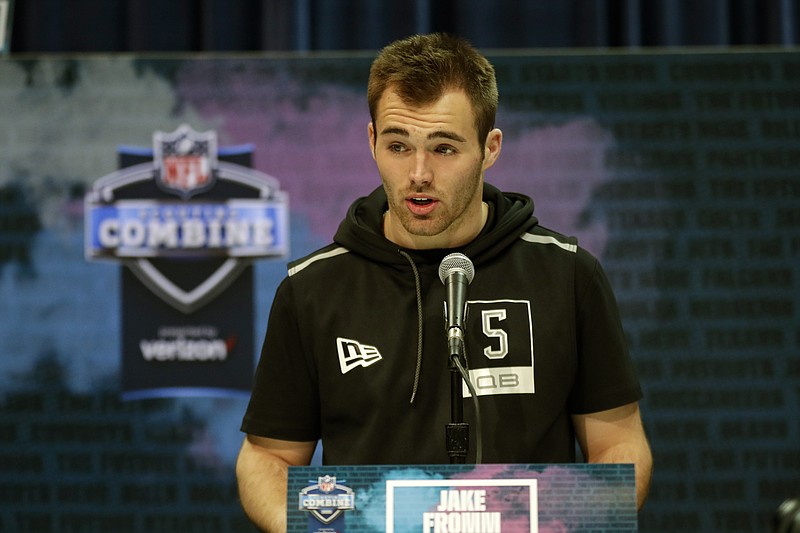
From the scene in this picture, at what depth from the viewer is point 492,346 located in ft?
5.44

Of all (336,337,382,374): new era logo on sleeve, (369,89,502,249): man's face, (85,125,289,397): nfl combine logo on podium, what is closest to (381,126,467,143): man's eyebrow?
(369,89,502,249): man's face

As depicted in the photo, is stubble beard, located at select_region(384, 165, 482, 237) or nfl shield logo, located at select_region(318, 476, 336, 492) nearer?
nfl shield logo, located at select_region(318, 476, 336, 492)

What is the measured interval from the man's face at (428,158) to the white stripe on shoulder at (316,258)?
7.0 inches

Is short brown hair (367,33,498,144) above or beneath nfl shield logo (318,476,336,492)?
above

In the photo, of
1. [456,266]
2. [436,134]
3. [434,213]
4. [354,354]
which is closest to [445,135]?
[436,134]

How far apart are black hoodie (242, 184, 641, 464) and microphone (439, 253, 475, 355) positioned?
0.25 metres

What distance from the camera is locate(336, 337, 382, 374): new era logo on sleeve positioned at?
1672mm

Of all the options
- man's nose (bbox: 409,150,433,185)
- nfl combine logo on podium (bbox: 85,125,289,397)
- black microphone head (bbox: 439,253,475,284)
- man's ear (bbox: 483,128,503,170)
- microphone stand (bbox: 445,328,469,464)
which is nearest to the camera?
microphone stand (bbox: 445,328,469,464)

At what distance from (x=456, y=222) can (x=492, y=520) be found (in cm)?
65

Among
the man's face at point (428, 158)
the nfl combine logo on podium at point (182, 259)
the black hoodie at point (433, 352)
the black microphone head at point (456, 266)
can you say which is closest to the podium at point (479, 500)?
the black microphone head at point (456, 266)

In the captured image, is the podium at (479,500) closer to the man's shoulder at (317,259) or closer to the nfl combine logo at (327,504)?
the nfl combine logo at (327,504)

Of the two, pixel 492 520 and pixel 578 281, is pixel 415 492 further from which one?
pixel 578 281

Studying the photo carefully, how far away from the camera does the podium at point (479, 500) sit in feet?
3.80

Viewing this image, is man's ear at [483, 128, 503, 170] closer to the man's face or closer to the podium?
the man's face
